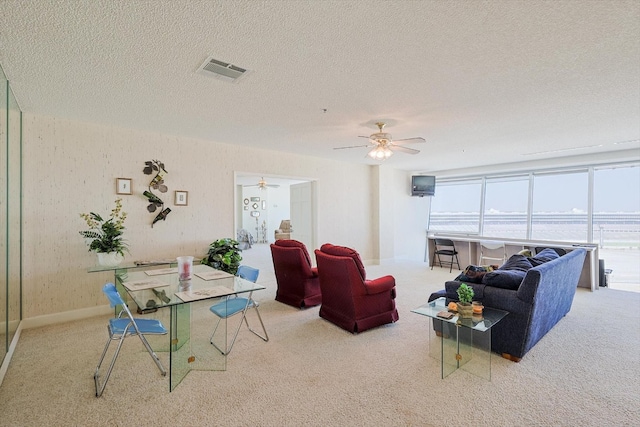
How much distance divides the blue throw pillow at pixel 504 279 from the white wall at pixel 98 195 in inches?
153

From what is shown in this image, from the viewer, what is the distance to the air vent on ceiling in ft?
7.87

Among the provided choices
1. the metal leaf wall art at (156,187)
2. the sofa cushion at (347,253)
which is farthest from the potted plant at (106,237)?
the sofa cushion at (347,253)

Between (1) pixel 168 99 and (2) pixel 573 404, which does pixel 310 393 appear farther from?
(1) pixel 168 99

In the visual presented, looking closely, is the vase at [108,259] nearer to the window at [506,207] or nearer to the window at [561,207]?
the window at [506,207]

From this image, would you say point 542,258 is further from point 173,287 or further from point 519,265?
point 173,287

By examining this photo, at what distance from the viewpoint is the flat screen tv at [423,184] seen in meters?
8.08

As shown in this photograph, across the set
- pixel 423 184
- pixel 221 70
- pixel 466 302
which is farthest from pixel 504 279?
pixel 423 184

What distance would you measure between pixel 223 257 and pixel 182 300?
7.41 feet

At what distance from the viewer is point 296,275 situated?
13.8ft

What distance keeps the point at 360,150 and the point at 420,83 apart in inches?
115

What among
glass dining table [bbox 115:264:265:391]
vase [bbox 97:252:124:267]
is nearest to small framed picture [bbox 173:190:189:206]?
vase [bbox 97:252:124:267]

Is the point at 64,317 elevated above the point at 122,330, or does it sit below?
below

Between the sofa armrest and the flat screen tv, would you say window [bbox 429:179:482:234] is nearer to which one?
the flat screen tv

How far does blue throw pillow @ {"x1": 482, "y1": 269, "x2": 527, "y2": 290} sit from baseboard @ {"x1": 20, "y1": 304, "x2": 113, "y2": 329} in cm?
463
